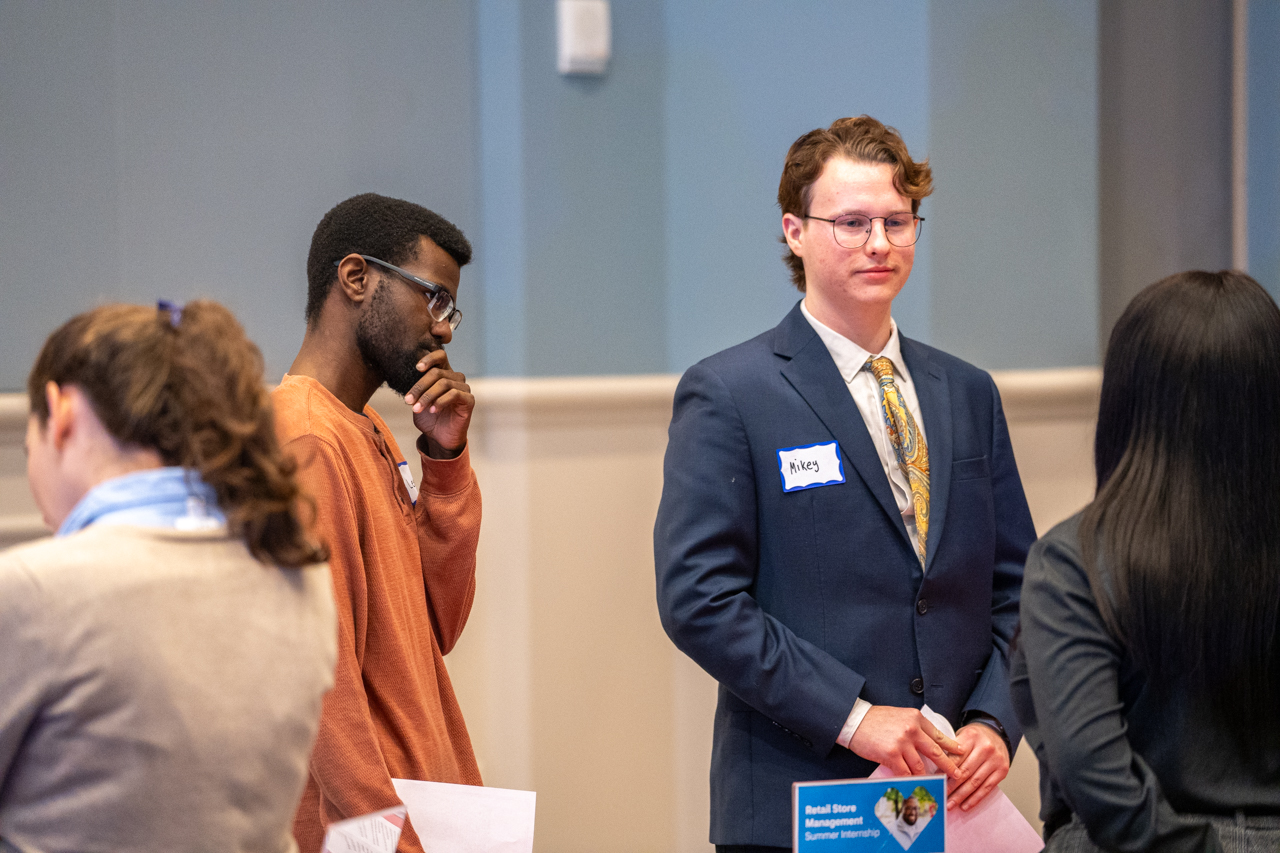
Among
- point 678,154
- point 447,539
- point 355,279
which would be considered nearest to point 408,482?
point 447,539

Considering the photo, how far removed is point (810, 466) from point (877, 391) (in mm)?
201

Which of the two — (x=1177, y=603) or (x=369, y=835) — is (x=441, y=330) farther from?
(x=1177, y=603)

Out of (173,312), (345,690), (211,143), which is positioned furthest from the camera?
(211,143)

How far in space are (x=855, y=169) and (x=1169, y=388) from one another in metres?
0.82

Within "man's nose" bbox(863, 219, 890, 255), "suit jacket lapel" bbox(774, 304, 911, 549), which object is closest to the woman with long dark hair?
"suit jacket lapel" bbox(774, 304, 911, 549)

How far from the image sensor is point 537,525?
296 centimetres

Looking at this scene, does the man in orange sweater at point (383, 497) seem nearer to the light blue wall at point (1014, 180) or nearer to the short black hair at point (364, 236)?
the short black hair at point (364, 236)

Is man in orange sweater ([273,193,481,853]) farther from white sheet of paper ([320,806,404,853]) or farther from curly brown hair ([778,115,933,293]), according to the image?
curly brown hair ([778,115,933,293])

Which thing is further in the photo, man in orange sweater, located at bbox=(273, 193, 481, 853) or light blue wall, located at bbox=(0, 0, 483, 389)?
light blue wall, located at bbox=(0, 0, 483, 389)

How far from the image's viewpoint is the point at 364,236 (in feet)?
5.94

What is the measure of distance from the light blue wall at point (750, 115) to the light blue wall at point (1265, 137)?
3.08 ft

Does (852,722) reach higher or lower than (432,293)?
lower

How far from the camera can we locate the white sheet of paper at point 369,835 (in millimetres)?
1324

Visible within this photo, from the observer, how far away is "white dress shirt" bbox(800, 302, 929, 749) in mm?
1831
